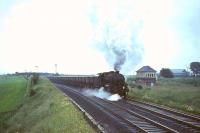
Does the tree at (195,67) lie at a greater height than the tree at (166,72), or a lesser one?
greater

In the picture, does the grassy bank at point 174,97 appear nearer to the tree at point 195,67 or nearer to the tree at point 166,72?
the tree at point 166,72

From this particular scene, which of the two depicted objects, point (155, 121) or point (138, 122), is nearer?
point (155, 121)

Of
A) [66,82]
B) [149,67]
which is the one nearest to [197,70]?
[149,67]

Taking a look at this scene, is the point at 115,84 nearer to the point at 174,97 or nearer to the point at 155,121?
the point at 174,97

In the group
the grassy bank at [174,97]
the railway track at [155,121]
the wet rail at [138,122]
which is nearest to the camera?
the wet rail at [138,122]

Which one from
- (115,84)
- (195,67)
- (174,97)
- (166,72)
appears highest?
(195,67)

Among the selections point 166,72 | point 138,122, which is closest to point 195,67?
point 166,72

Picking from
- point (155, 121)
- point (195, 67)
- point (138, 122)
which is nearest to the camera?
point (155, 121)

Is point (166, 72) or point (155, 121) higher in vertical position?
point (166, 72)

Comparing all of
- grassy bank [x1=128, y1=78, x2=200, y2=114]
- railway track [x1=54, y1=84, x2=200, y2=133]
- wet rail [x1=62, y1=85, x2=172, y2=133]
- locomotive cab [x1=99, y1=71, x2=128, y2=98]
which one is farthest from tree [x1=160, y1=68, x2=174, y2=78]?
wet rail [x1=62, y1=85, x2=172, y2=133]

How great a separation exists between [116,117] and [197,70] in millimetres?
113188

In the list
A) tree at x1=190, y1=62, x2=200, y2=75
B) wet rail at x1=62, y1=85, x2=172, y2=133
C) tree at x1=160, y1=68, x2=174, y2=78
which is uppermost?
tree at x1=190, y1=62, x2=200, y2=75

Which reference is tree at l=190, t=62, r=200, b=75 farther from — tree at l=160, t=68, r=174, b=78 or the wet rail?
the wet rail

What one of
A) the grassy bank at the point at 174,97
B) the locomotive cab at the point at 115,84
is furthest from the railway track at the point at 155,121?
the locomotive cab at the point at 115,84
